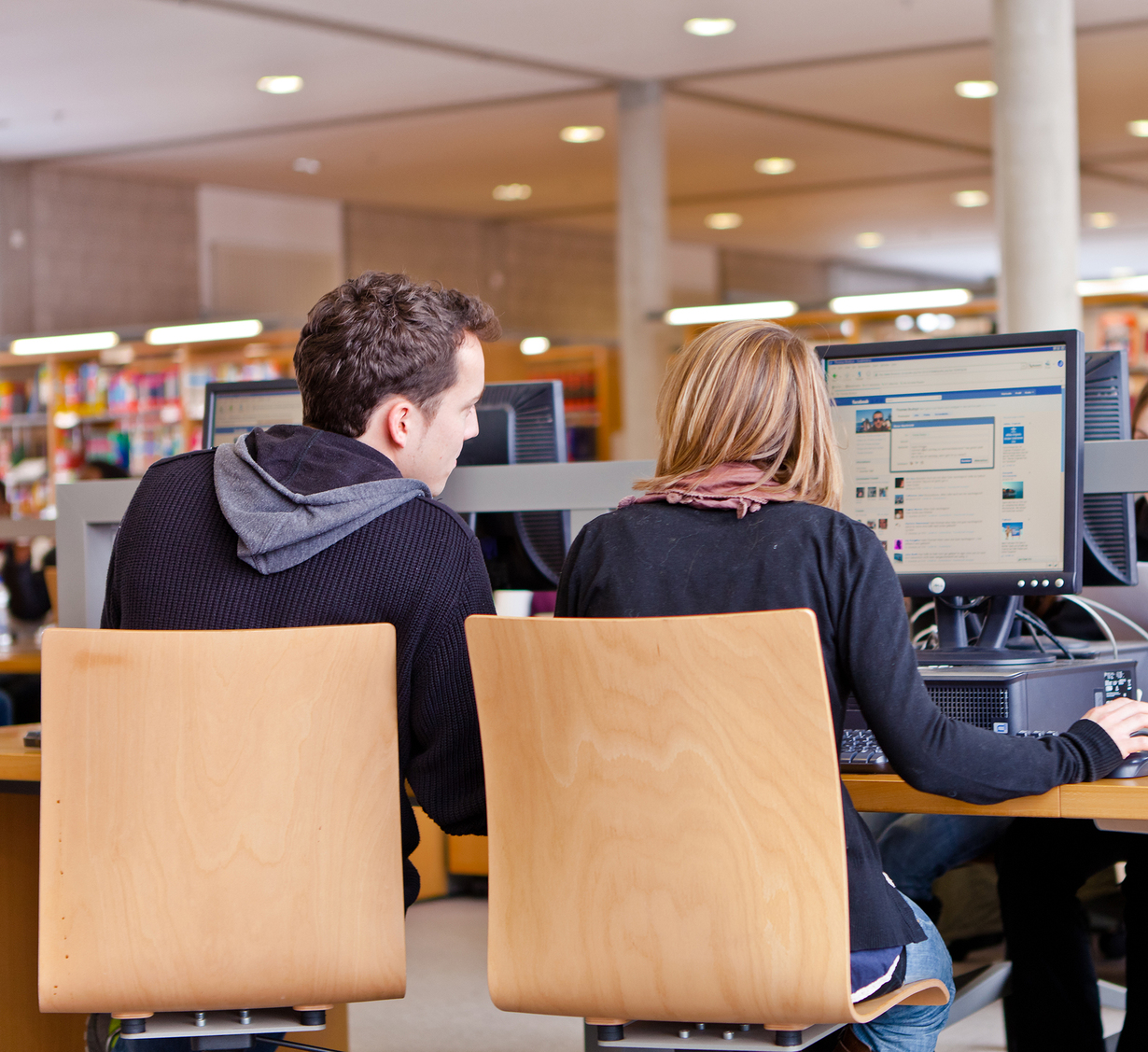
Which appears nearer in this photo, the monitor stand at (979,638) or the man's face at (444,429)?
the man's face at (444,429)

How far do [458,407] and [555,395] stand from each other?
0.81 m

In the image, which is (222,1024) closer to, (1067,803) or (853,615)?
(853,615)

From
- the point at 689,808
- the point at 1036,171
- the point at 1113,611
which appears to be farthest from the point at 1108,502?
the point at 1036,171

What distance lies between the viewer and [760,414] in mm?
1556

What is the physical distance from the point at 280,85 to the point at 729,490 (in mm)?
6995

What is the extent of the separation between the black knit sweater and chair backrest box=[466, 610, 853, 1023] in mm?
159

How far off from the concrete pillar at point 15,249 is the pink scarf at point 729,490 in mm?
8903

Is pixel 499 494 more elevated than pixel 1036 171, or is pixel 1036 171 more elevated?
pixel 1036 171

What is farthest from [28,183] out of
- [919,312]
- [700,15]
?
[919,312]

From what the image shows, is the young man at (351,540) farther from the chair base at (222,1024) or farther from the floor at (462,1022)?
the floor at (462,1022)

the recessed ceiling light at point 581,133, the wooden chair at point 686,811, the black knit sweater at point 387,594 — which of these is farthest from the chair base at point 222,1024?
the recessed ceiling light at point 581,133

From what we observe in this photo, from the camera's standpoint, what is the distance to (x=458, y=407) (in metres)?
1.73

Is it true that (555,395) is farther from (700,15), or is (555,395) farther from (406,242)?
(406,242)

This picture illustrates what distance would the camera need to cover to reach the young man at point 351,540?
1535mm
